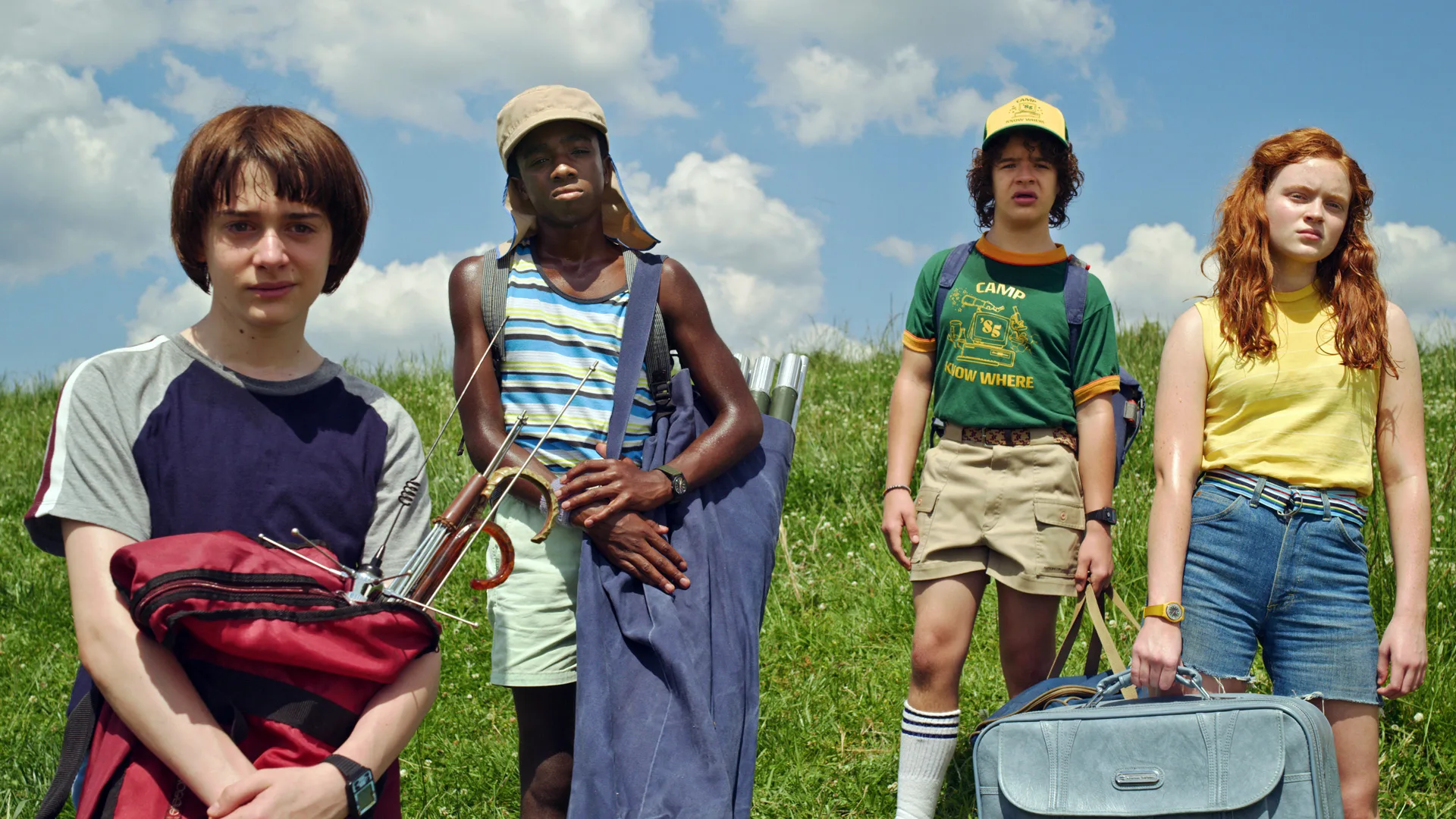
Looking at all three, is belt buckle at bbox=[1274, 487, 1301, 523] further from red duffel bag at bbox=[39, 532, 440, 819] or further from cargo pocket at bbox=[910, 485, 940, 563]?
red duffel bag at bbox=[39, 532, 440, 819]

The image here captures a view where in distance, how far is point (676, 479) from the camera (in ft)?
9.43

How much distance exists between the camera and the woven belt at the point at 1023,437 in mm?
3553

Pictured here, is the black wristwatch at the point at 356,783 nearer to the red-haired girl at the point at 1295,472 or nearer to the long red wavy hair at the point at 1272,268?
the red-haired girl at the point at 1295,472

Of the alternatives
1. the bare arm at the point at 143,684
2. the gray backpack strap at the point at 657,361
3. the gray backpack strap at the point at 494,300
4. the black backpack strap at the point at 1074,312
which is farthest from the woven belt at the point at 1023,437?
the bare arm at the point at 143,684

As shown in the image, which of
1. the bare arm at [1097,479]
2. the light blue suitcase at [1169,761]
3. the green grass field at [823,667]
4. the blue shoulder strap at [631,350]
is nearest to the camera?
the light blue suitcase at [1169,761]

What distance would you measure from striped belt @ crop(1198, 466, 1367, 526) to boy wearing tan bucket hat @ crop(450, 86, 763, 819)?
4.35 ft

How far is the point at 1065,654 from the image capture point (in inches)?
133

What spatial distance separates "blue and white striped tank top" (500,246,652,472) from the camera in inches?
118

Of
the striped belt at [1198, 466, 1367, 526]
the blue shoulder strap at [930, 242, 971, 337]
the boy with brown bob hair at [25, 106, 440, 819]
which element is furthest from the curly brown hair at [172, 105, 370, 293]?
the striped belt at [1198, 466, 1367, 526]

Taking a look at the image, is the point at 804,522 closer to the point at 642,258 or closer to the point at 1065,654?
the point at 1065,654

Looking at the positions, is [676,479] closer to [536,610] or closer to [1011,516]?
[536,610]

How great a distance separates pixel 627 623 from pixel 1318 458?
1.89 metres

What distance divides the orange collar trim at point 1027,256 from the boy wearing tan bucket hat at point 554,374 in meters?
1.08

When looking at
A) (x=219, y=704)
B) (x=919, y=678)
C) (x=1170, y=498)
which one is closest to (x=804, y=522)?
(x=919, y=678)
